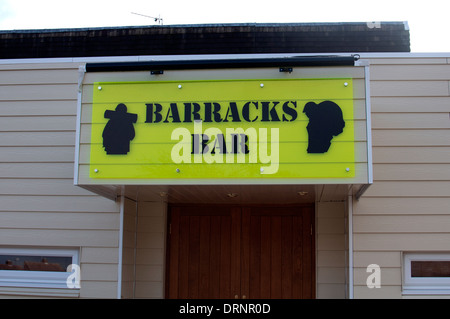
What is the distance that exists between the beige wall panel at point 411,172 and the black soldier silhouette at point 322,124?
4.42 ft

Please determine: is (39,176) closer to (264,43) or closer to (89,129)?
(89,129)

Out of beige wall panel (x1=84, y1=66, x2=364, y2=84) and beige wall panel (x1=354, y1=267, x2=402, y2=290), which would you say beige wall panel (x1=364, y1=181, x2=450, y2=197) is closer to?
beige wall panel (x1=354, y1=267, x2=402, y2=290)

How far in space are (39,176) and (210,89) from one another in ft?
8.64

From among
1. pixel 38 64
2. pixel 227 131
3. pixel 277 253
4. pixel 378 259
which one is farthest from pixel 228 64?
pixel 38 64

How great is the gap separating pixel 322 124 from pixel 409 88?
1.81m

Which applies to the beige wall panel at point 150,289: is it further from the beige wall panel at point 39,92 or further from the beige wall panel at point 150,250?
the beige wall panel at point 39,92

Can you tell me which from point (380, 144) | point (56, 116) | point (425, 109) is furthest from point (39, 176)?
point (425, 109)

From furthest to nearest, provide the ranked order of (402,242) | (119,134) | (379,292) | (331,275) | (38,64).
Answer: (38,64) → (331,275) → (402,242) → (379,292) → (119,134)

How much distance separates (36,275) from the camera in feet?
20.8

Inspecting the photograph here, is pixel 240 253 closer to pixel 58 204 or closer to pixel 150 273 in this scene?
pixel 150 273

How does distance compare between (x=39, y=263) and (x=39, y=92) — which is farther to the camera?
(x=39, y=92)

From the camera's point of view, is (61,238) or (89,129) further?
(61,238)

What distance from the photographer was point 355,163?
4.93 meters
